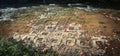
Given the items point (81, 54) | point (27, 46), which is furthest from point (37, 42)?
point (81, 54)

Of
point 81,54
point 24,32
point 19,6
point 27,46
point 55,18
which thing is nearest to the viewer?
point 81,54

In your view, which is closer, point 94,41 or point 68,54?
point 68,54

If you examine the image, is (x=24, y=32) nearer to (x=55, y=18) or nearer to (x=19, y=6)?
(x=55, y=18)

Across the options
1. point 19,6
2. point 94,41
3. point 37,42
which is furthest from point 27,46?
point 19,6

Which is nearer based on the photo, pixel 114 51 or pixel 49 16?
pixel 114 51

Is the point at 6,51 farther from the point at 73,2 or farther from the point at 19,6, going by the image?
the point at 73,2

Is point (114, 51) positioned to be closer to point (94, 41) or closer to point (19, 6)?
point (94, 41)

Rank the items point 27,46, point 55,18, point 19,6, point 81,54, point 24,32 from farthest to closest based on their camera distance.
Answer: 1. point 19,6
2. point 55,18
3. point 24,32
4. point 27,46
5. point 81,54
